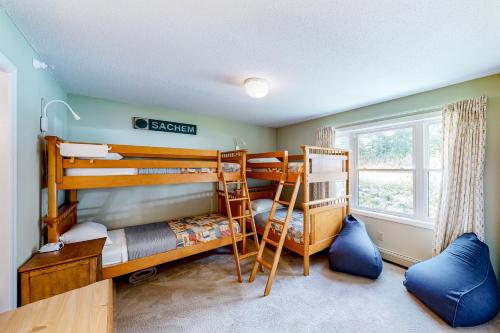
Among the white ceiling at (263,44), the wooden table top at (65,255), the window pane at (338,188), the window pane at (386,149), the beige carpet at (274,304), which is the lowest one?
the beige carpet at (274,304)

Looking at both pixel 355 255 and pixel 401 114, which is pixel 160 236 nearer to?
pixel 355 255

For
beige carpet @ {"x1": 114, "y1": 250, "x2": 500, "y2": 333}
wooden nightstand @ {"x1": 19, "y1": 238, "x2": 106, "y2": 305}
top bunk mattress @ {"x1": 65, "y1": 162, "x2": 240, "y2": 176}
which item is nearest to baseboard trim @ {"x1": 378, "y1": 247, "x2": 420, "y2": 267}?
beige carpet @ {"x1": 114, "y1": 250, "x2": 500, "y2": 333}

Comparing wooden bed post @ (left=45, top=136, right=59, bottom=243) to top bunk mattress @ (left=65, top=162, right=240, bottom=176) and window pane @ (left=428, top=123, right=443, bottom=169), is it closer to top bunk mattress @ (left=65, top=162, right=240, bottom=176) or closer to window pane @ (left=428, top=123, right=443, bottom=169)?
top bunk mattress @ (left=65, top=162, right=240, bottom=176)

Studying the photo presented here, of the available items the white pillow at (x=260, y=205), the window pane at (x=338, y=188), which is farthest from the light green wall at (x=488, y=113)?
the white pillow at (x=260, y=205)

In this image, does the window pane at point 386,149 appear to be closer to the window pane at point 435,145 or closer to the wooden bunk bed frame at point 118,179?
the window pane at point 435,145

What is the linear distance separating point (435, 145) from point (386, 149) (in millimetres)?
576

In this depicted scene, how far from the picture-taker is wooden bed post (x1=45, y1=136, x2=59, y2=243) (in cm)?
183

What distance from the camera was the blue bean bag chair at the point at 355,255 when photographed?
2.50 metres

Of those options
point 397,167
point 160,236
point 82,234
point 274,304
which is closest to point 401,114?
point 397,167

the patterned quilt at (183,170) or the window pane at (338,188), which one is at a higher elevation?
the patterned quilt at (183,170)

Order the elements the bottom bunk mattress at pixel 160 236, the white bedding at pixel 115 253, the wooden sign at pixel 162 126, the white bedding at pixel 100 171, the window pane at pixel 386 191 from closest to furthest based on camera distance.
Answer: the white bedding at pixel 100 171, the white bedding at pixel 115 253, the bottom bunk mattress at pixel 160 236, the window pane at pixel 386 191, the wooden sign at pixel 162 126

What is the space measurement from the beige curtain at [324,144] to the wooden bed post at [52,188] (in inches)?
143

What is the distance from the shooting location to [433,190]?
2.72m

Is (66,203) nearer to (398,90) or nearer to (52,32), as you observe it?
(52,32)
